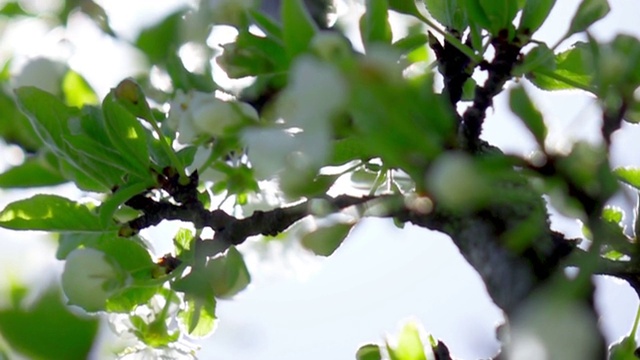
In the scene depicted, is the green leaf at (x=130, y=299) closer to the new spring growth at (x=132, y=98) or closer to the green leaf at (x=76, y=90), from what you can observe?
the new spring growth at (x=132, y=98)

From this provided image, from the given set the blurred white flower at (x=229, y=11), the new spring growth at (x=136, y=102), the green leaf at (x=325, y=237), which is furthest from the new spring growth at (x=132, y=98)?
the green leaf at (x=325, y=237)

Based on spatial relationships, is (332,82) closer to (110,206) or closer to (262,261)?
(110,206)

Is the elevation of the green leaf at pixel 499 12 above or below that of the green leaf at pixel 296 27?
below

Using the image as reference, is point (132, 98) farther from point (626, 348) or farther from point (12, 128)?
point (626, 348)

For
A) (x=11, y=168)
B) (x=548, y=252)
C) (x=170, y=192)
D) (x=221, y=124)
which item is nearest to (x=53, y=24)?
(x=11, y=168)

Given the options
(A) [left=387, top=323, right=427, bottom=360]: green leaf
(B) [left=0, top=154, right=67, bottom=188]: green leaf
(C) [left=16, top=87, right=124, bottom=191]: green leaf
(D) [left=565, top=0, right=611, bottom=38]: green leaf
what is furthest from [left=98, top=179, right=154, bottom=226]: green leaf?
(D) [left=565, top=0, right=611, bottom=38]: green leaf

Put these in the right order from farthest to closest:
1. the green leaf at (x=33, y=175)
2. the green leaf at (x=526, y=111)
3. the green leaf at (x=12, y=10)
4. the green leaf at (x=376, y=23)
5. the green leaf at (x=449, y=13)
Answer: the green leaf at (x=12, y=10)
the green leaf at (x=33, y=175)
the green leaf at (x=449, y=13)
the green leaf at (x=376, y=23)
the green leaf at (x=526, y=111)
